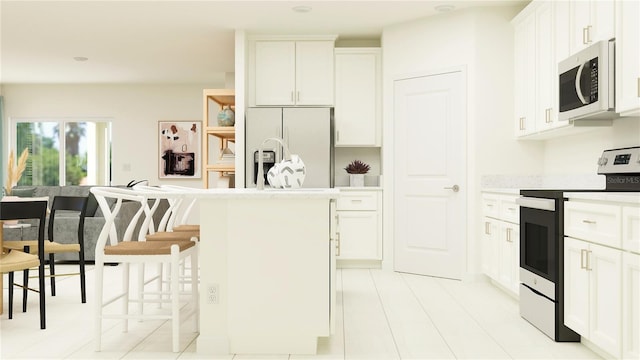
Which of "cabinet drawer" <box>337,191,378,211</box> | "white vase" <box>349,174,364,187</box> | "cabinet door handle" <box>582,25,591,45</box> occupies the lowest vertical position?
"cabinet drawer" <box>337,191,378,211</box>

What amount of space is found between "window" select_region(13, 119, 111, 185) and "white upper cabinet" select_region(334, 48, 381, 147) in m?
5.14

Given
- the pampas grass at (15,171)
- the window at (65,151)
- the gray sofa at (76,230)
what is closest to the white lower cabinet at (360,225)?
the gray sofa at (76,230)

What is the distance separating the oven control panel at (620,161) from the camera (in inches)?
131

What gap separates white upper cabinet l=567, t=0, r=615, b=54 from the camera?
129 inches

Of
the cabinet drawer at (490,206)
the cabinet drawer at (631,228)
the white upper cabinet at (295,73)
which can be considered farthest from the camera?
the white upper cabinet at (295,73)

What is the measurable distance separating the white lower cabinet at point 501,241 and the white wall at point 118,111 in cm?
581

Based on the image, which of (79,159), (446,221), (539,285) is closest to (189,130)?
(79,159)

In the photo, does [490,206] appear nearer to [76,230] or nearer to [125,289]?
[125,289]

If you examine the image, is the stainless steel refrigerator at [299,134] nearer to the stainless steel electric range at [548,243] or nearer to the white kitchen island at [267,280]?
the stainless steel electric range at [548,243]

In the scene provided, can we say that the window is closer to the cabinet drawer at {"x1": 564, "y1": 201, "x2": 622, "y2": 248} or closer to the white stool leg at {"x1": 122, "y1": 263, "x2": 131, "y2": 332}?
the white stool leg at {"x1": 122, "y1": 263, "x2": 131, "y2": 332}

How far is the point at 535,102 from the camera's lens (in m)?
4.48

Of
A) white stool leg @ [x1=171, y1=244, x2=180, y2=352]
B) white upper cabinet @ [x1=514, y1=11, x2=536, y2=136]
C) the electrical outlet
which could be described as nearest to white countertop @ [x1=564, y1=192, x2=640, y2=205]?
white upper cabinet @ [x1=514, y1=11, x2=536, y2=136]

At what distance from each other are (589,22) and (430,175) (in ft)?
7.09

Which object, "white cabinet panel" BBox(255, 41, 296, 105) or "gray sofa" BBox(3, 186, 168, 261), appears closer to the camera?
"white cabinet panel" BBox(255, 41, 296, 105)
